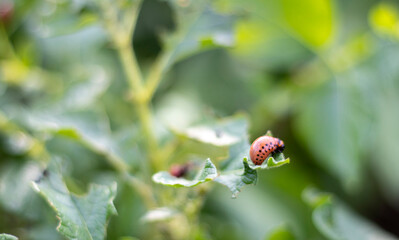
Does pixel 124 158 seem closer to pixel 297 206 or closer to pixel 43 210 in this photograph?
pixel 43 210

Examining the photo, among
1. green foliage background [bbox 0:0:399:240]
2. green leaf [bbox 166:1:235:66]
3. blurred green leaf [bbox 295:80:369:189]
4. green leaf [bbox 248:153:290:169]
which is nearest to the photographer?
green leaf [bbox 248:153:290:169]

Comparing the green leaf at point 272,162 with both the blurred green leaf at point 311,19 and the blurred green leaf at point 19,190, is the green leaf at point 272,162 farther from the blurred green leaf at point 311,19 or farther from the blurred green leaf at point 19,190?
the blurred green leaf at point 311,19

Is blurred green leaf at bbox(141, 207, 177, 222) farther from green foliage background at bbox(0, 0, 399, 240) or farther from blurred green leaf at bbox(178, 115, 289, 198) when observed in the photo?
blurred green leaf at bbox(178, 115, 289, 198)

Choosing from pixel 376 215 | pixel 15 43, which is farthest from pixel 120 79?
pixel 376 215

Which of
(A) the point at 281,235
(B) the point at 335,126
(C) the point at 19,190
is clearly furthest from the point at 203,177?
(B) the point at 335,126

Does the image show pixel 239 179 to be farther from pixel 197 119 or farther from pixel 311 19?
pixel 311 19

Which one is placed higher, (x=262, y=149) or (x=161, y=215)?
(x=262, y=149)

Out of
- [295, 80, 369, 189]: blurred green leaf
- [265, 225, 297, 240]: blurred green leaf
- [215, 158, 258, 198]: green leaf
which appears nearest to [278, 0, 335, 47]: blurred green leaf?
[295, 80, 369, 189]: blurred green leaf
